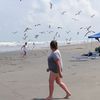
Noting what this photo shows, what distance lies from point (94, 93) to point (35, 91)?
6.12 feet

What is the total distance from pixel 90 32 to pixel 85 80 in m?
17.3

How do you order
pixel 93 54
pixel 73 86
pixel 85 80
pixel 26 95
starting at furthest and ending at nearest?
pixel 93 54 → pixel 85 80 → pixel 73 86 → pixel 26 95

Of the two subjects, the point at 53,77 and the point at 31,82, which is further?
the point at 31,82

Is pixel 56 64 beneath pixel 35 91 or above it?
above

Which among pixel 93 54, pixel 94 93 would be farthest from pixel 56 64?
pixel 93 54

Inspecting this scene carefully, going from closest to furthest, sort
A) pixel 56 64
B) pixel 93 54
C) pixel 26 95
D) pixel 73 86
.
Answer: pixel 56 64
pixel 26 95
pixel 73 86
pixel 93 54

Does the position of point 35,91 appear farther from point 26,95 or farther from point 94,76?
point 94,76

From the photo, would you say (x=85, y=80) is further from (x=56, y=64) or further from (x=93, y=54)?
(x=93, y=54)

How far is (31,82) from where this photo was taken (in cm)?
1377

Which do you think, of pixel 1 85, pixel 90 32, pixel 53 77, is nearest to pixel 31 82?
pixel 1 85

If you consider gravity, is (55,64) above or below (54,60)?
below

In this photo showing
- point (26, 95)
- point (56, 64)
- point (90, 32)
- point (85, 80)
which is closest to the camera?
point (56, 64)

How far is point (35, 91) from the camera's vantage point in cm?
1184

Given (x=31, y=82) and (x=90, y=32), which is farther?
(x=90, y=32)
